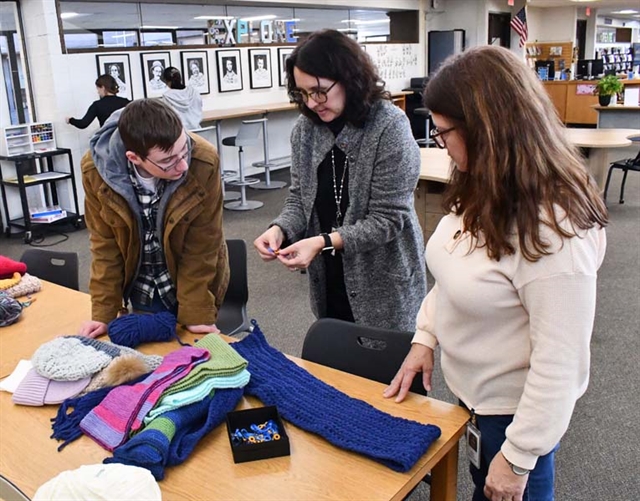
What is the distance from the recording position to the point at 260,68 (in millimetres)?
8094

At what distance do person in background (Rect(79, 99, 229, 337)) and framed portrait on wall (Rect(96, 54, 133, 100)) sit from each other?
4840 millimetres

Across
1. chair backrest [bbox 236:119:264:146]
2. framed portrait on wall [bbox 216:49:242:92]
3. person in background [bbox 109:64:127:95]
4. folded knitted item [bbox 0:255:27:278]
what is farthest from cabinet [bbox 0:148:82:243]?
folded knitted item [bbox 0:255:27:278]

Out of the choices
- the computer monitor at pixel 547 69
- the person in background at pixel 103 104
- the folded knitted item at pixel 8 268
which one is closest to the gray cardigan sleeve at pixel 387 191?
the folded knitted item at pixel 8 268

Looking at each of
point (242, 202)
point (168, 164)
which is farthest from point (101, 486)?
point (242, 202)

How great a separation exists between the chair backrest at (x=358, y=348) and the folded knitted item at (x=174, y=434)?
1.30ft

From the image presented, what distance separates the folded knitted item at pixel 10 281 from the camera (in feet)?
7.53

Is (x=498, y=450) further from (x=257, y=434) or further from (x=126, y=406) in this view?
(x=126, y=406)

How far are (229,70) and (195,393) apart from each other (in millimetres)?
6817

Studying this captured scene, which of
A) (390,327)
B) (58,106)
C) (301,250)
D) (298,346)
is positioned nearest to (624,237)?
(298,346)

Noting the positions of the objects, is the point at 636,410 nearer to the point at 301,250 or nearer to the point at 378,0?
the point at 301,250

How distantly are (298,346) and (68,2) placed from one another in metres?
4.56

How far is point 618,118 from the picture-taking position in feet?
27.3

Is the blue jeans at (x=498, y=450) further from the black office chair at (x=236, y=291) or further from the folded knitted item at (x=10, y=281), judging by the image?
the folded knitted item at (x=10, y=281)

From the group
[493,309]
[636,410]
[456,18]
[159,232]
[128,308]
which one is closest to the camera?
[493,309]
